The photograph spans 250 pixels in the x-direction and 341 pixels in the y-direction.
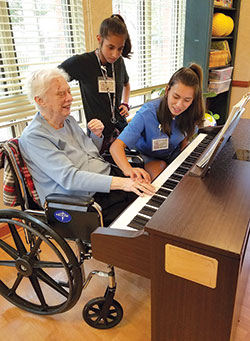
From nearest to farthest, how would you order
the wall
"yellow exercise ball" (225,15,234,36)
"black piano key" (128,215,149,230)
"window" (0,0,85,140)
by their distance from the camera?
"black piano key" (128,215,149,230)
"window" (0,0,85,140)
"yellow exercise ball" (225,15,234,36)
the wall

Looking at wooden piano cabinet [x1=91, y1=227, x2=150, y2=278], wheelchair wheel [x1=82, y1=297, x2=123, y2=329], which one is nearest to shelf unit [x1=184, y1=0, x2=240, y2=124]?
wheelchair wheel [x1=82, y1=297, x2=123, y2=329]

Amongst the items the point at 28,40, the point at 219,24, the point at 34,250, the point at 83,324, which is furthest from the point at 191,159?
the point at 219,24

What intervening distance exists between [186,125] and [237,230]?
1.04m

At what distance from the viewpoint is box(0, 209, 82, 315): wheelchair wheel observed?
1.22 m

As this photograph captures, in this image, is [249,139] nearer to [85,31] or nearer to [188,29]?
[85,31]

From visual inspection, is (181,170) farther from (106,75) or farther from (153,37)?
(153,37)

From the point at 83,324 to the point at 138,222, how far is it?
0.76 metres

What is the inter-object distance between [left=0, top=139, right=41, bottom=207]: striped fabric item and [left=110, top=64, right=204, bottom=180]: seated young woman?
17.7 inches

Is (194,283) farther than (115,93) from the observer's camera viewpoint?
No

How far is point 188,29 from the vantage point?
3223mm

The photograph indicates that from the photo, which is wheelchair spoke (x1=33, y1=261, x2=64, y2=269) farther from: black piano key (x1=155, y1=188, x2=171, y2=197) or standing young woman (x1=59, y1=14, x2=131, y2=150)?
standing young woman (x1=59, y1=14, x2=131, y2=150)

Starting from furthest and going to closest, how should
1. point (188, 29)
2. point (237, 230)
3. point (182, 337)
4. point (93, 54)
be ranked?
point (188, 29) → point (93, 54) → point (182, 337) → point (237, 230)

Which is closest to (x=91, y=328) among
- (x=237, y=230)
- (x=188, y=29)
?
(x=237, y=230)

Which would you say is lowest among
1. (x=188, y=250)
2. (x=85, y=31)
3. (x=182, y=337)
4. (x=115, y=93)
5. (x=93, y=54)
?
(x=182, y=337)
